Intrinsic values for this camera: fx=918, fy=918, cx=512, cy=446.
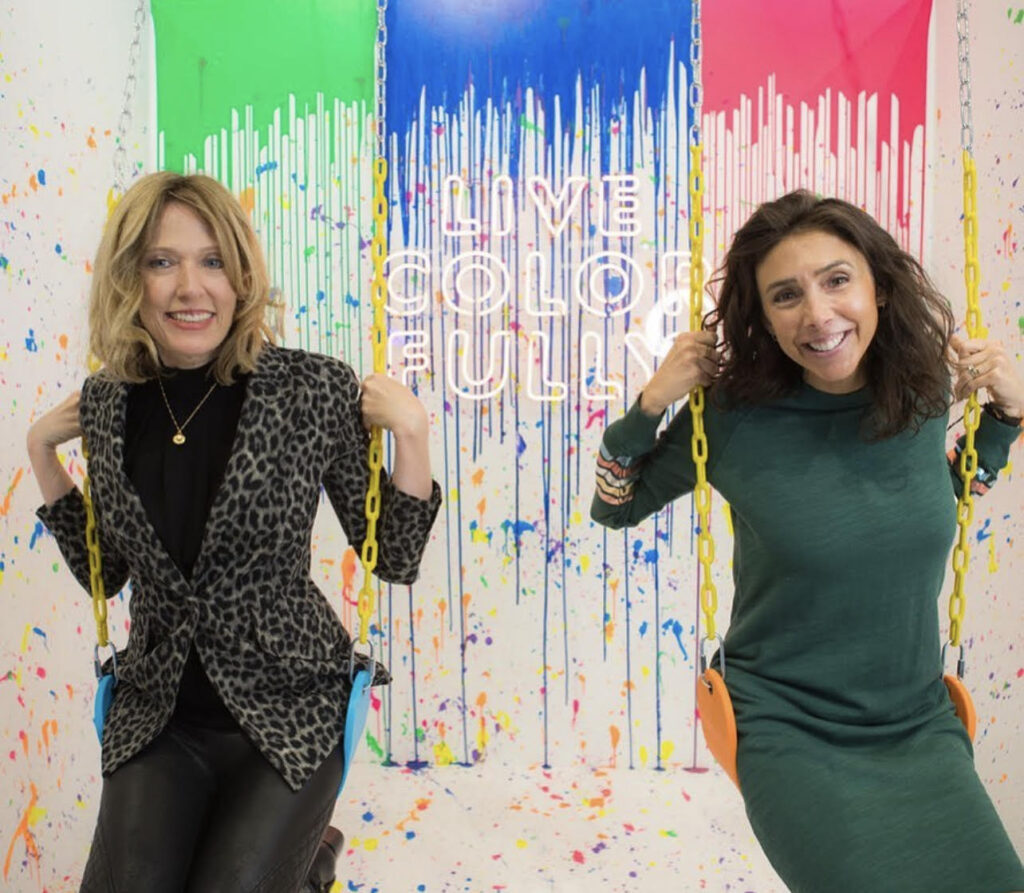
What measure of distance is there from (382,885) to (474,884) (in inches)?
11.0

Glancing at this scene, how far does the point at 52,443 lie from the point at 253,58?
182 centimetres

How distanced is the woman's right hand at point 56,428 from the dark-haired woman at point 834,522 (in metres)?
1.20

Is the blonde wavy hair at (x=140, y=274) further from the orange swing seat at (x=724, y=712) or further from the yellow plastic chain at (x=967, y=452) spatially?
the yellow plastic chain at (x=967, y=452)

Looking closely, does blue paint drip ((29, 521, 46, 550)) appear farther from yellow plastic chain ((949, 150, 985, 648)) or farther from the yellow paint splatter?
yellow plastic chain ((949, 150, 985, 648))

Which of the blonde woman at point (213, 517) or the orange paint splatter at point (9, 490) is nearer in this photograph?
the blonde woman at point (213, 517)

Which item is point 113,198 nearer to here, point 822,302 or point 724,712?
point 822,302

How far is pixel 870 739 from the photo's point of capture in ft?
5.77

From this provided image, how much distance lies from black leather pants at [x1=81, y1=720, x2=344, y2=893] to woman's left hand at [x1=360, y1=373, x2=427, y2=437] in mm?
689

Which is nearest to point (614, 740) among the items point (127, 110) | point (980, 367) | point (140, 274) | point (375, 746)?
point (375, 746)

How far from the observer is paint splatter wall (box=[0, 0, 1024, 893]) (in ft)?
10.3

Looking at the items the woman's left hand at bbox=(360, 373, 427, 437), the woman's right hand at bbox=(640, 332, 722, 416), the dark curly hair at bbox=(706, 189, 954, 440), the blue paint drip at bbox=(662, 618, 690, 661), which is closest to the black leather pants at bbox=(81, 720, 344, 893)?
the woman's left hand at bbox=(360, 373, 427, 437)

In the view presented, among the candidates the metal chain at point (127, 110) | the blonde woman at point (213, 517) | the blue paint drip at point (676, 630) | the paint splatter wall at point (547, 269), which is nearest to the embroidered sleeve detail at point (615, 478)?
the blonde woman at point (213, 517)

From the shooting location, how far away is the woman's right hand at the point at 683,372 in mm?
1913

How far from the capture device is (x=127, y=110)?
296 cm
